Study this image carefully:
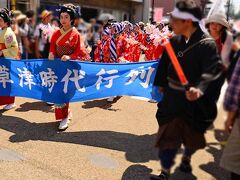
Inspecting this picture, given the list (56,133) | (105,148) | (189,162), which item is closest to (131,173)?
(105,148)

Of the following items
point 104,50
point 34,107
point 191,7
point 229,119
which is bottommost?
point 34,107

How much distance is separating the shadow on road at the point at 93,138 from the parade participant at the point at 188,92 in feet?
6.73

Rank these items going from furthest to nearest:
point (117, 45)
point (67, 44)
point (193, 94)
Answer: point (117, 45), point (67, 44), point (193, 94)

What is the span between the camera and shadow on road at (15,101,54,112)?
18.5ft

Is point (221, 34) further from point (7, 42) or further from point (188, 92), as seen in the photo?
point (7, 42)

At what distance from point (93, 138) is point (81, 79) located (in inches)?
29.9

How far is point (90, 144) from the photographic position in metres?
4.21

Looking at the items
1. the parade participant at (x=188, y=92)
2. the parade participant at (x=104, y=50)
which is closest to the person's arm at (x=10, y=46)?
the parade participant at (x=104, y=50)

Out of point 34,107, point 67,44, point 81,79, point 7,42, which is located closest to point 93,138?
point 81,79

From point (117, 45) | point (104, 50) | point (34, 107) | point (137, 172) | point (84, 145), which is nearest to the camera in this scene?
point (137, 172)

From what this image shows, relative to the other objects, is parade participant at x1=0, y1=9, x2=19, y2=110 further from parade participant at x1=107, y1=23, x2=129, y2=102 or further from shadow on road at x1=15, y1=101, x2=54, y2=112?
parade participant at x1=107, y1=23, x2=129, y2=102

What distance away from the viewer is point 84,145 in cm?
418

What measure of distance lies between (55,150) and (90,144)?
43 cm

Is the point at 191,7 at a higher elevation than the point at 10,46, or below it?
higher
